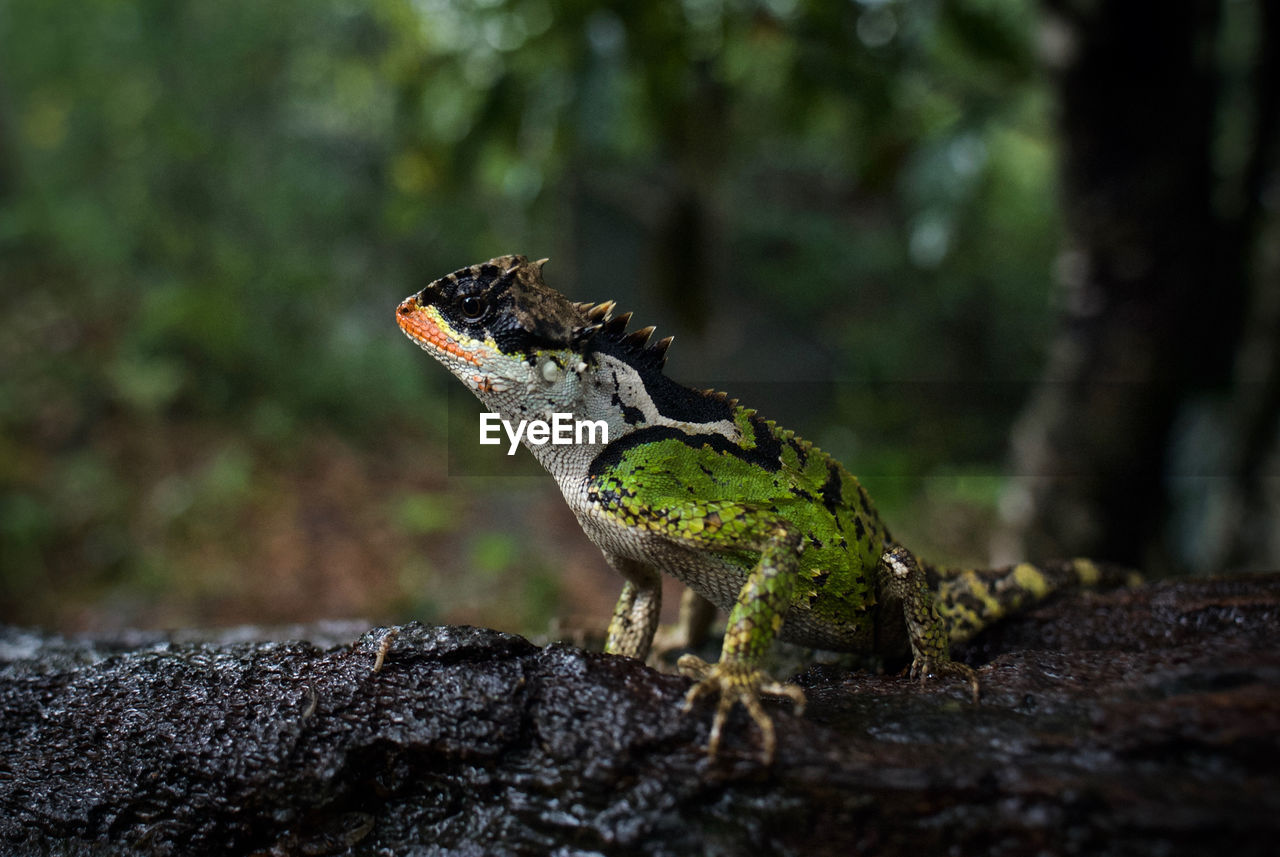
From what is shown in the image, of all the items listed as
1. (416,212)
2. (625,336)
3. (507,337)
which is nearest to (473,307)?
(507,337)

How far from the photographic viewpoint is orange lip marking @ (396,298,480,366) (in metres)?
3.37

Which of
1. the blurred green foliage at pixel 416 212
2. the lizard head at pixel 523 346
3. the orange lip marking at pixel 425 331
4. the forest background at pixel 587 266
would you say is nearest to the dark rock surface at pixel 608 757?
the lizard head at pixel 523 346

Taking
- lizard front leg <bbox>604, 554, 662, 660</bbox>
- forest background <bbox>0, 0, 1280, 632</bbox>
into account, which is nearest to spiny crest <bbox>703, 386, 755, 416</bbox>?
lizard front leg <bbox>604, 554, 662, 660</bbox>

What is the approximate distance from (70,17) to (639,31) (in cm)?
1179

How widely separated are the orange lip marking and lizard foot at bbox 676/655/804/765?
156cm

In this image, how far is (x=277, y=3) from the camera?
1360 cm

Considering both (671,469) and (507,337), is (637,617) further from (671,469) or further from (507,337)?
(507,337)

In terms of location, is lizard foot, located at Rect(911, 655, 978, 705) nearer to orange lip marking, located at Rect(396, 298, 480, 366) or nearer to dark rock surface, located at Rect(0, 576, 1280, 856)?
dark rock surface, located at Rect(0, 576, 1280, 856)

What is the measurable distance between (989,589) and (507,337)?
2.57 metres

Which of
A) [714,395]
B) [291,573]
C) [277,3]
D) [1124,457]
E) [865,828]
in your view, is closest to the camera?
[865,828]

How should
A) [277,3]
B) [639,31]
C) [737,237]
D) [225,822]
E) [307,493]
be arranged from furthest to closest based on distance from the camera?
[737,237] → [277,3] → [307,493] → [639,31] → [225,822]

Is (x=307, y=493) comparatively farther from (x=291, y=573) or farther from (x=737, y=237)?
(x=737, y=237)

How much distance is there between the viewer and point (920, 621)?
3.27 m

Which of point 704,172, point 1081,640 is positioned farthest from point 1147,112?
point 1081,640
